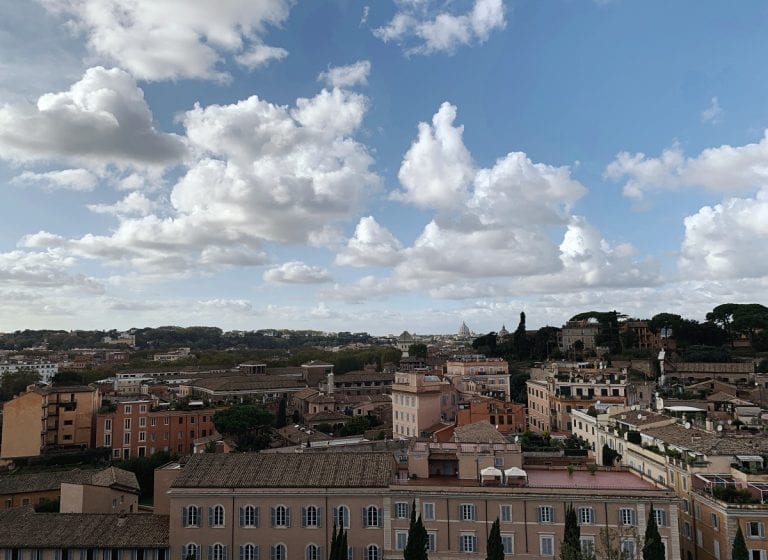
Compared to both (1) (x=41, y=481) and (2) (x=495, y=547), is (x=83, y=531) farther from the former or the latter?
(2) (x=495, y=547)

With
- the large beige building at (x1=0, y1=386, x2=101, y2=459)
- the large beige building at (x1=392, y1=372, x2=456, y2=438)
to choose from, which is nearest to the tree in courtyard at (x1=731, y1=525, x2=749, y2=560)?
the large beige building at (x1=392, y1=372, x2=456, y2=438)

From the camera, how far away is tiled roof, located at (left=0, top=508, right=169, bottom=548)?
107 feet

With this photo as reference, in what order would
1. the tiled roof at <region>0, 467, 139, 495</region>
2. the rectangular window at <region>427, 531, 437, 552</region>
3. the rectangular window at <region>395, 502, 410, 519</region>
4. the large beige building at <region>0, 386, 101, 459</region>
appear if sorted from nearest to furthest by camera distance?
the rectangular window at <region>427, 531, 437, 552</region>, the rectangular window at <region>395, 502, 410, 519</region>, the tiled roof at <region>0, 467, 139, 495</region>, the large beige building at <region>0, 386, 101, 459</region>

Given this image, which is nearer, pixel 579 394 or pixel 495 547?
pixel 495 547

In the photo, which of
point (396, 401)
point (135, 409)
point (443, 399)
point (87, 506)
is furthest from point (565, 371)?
point (87, 506)

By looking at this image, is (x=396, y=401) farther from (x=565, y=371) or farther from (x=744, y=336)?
(x=744, y=336)

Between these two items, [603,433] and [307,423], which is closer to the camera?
[603,433]

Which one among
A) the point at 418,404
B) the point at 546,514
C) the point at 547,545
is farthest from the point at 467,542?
the point at 418,404

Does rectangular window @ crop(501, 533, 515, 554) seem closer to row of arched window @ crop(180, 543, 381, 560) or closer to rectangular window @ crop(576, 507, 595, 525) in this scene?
rectangular window @ crop(576, 507, 595, 525)

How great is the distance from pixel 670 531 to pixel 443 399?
1443 inches

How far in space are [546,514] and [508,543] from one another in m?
2.47

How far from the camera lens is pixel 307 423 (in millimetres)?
72938

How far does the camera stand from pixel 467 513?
32000 millimetres

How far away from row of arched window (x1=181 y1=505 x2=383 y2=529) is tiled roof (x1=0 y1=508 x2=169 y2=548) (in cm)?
208
